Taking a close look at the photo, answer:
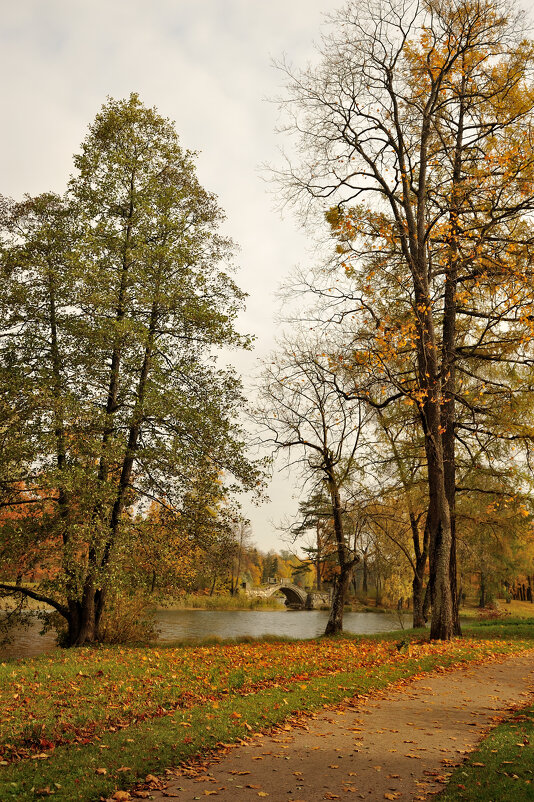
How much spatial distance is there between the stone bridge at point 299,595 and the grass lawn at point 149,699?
41.2 m

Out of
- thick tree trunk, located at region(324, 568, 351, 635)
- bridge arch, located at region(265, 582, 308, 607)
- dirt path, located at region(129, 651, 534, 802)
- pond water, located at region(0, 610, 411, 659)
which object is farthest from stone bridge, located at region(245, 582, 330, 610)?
dirt path, located at region(129, 651, 534, 802)

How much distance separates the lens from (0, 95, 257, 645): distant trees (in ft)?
43.0

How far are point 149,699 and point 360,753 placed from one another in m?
3.34

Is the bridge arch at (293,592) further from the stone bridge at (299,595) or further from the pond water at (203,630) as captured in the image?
the pond water at (203,630)

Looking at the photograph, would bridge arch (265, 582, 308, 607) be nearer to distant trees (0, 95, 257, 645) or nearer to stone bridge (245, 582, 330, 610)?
stone bridge (245, 582, 330, 610)

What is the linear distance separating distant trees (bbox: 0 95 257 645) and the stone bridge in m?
39.6

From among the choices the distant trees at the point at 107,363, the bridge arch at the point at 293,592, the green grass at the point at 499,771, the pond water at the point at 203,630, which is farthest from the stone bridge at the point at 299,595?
the green grass at the point at 499,771

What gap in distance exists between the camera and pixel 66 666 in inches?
425

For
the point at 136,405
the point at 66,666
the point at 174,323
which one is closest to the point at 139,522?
the point at 136,405

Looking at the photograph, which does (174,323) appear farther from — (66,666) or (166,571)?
(66,666)

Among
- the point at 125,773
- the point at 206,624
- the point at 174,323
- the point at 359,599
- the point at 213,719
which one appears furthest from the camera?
the point at 359,599

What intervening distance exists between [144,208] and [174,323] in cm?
334

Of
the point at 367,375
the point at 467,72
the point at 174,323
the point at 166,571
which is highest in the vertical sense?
the point at 467,72

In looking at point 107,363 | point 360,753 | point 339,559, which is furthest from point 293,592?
point 360,753
